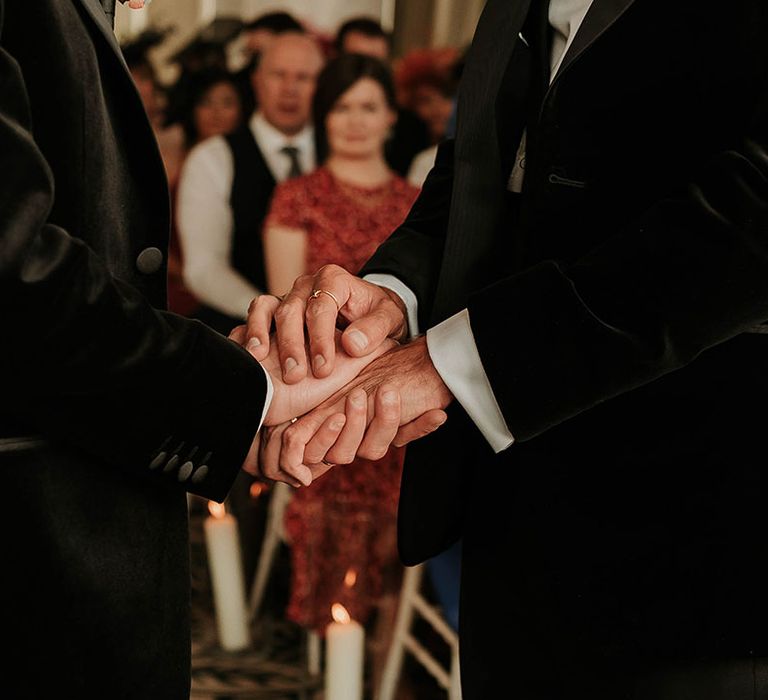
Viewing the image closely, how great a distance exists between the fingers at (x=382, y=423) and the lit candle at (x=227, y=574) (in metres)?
1.47

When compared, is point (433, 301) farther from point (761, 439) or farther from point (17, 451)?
point (17, 451)

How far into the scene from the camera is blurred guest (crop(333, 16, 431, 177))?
3963mm

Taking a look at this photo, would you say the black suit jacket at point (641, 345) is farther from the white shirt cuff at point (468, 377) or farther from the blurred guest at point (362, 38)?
the blurred guest at point (362, 38)

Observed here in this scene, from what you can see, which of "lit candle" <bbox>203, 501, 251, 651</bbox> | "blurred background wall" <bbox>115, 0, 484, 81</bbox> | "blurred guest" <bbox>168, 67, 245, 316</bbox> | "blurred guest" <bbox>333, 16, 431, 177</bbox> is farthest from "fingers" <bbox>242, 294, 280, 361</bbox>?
"blurred background wall" <bbox>115, 0, 484, 81</bbox>

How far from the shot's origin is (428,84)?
4.40 metres

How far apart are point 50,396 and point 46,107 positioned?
25cm

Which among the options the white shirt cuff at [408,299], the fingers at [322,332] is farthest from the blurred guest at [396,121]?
the fingers at [322,332]

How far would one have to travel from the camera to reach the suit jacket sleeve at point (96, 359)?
84 cm

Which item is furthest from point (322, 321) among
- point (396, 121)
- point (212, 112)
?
point (212, 112)

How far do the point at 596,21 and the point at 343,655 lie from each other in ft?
4.02

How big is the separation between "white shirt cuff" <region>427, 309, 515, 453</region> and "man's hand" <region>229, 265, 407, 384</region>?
0.49ft

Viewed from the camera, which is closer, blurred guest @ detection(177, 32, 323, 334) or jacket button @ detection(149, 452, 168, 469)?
jacket button @ detection(149, 452, 168, 469)

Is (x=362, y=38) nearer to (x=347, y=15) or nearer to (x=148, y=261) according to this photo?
(x=347, y=15)

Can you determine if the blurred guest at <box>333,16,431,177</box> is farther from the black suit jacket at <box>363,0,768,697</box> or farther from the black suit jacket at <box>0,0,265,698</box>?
the black suit jacket at <box>0,0,265,698</box>
